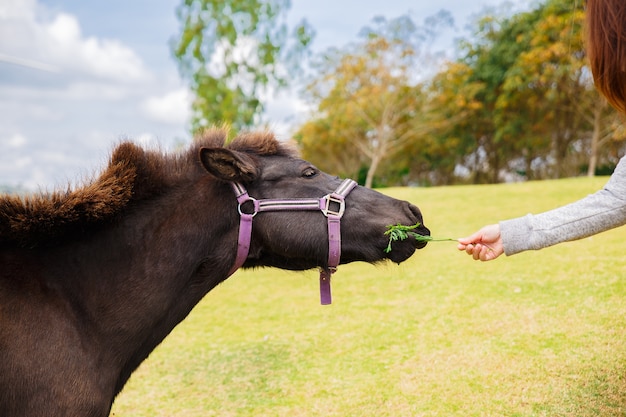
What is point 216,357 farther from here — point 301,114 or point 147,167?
point 301,114

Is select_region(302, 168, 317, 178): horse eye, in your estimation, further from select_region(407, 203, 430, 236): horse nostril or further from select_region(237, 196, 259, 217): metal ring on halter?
select_region(407, 203, 430, 236): horse nostril

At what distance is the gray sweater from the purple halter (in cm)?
90

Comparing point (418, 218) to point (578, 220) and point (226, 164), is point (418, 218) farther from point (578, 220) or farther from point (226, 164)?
point (226, 164)

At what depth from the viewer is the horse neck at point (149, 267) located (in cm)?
278

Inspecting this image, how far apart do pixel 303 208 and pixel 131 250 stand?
0.95 metres

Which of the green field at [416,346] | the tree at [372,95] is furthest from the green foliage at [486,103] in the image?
the green field at [416,346]

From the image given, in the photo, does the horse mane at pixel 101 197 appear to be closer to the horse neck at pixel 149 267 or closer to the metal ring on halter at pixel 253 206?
the horse neck at pixel 149 267

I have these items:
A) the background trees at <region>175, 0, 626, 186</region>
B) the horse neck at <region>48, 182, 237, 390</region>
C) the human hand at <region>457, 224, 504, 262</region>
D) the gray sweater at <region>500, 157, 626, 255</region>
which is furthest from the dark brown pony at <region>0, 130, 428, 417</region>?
the background trees at <region>175, 0, 626, 186</region>

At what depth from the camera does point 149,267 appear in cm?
284

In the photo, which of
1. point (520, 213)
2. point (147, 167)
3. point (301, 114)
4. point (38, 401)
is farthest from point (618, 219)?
point (301, 114)

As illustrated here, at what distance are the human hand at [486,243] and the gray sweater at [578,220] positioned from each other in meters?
0.10

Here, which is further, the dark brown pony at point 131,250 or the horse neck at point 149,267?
the horse neck at point 149,267

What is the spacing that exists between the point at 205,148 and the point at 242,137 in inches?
20.2

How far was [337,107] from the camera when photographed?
32.3 m
